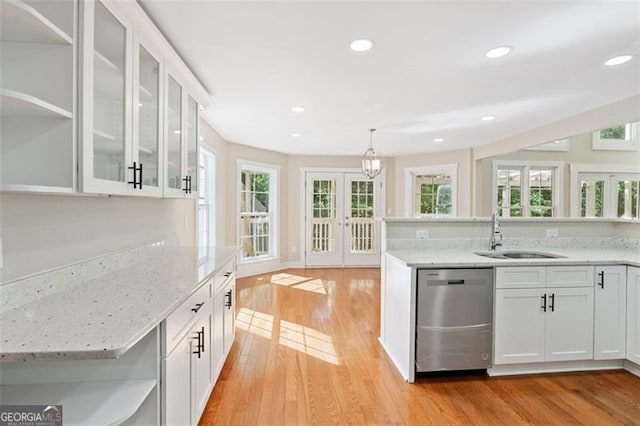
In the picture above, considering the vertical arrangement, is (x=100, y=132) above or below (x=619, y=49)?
below

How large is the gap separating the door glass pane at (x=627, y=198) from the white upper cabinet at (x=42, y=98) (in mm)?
8556

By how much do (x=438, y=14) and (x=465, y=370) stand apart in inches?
99.1

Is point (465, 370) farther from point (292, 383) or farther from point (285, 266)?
point (285, 266)

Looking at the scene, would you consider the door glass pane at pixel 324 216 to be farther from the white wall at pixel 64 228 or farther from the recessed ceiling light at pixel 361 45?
the recessed ceiling light at pixel 361 45

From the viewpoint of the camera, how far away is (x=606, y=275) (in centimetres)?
256

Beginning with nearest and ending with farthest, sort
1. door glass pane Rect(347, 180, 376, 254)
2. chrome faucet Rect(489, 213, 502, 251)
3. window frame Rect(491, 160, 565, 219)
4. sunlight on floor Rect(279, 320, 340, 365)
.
Result: sunlight on floor Rect(279, 320, 340, 365), chrome faucet Rect(489, 213, 502, 251), window frame Rect(491, 160, 565, 219), door glass pane Rect(347, 180, 376, 254)

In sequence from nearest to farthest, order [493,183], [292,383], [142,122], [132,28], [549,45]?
[132,28], [142,122], [549,45], [292,383], [493,183]

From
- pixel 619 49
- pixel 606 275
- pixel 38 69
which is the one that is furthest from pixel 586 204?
pixel 38 69

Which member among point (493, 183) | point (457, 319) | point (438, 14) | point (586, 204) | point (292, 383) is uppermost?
point (438, 14)

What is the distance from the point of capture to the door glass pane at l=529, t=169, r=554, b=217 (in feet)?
20.4

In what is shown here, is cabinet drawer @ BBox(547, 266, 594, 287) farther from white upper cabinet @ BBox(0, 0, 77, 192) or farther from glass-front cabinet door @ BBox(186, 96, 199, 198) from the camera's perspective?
white upper cabinet @ BBox(0, 0, 77, 192)

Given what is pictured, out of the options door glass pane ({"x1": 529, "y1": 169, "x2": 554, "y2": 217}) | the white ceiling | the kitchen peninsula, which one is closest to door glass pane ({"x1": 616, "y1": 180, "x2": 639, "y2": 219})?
door glass pane ({"x1": 529, "y1": 169, "x2": 554, "y2": 217})

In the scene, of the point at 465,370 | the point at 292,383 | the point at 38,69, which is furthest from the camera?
the point at 465,370

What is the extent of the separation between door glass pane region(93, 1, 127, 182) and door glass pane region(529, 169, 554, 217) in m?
6.80
